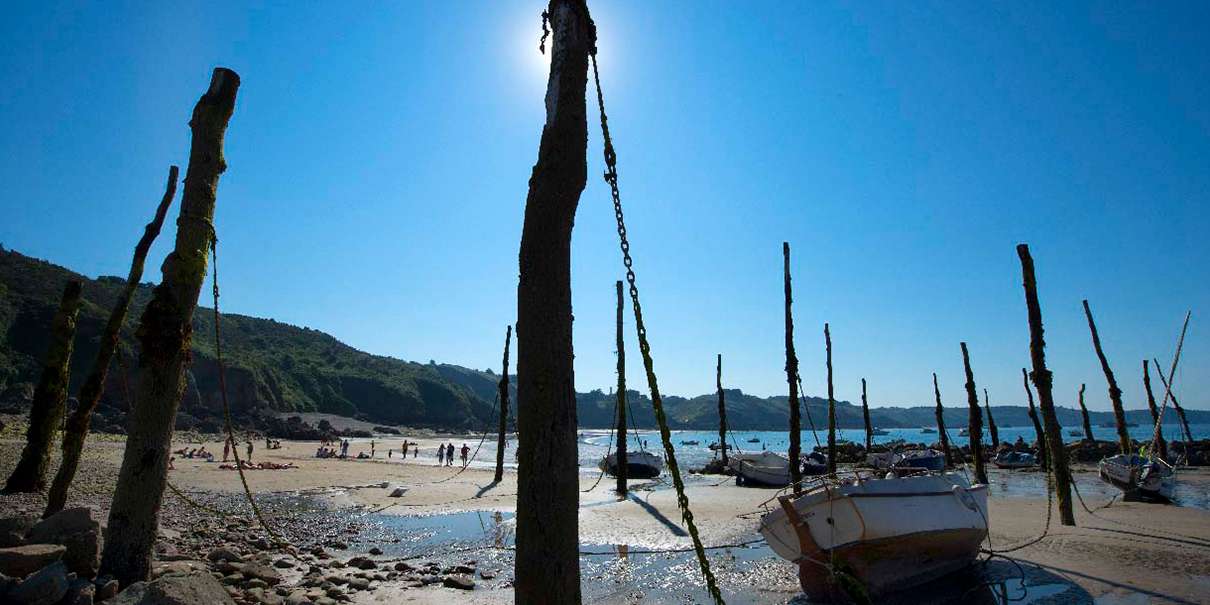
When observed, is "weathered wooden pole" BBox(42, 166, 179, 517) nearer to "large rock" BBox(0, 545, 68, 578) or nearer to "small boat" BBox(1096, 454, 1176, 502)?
"large rock" BBox(0, 545, 68, 578)

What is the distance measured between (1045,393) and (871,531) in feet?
30.2

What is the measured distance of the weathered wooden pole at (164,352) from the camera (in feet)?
20.8

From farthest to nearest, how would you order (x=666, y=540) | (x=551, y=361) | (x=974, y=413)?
(x=974, y=413) → (x=666, y=540) → (x=551, y=361)

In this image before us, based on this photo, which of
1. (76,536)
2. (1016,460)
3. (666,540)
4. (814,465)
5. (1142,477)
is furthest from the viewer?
(1016,460)

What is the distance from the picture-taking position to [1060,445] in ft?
47.6

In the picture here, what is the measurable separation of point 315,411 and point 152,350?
303 feet

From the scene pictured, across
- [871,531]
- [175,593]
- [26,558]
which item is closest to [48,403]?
[26,558]

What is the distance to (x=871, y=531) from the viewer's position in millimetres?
9109

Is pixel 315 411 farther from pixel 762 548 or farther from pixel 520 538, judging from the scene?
pixel 520 538

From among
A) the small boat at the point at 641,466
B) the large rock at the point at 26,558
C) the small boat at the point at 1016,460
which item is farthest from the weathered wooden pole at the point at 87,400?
the small boat at the point at 1016,460

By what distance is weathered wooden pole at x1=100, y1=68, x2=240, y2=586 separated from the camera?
6.34 m

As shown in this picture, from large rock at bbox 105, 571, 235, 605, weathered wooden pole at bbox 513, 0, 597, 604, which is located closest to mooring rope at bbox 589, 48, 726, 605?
weathered wooden pole at bbox 513, 0, 597, 604

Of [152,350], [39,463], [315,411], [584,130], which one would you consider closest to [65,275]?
[315,411]

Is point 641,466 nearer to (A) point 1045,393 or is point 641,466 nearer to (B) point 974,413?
(B) point 974,413
